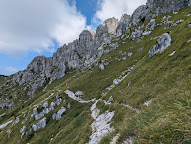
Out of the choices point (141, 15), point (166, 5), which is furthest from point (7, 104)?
point (166, 5)

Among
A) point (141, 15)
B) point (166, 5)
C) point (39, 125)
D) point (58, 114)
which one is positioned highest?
point (141, 15)

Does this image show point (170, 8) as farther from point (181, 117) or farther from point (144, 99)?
point (181, 117)

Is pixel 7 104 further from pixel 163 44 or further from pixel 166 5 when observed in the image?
pixel 166 5

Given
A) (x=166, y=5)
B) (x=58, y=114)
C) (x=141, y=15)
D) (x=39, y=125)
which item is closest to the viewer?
(x=58, y=114)

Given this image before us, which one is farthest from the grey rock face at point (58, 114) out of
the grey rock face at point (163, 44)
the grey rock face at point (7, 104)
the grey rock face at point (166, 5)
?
the grey rock face at point (7, 104)

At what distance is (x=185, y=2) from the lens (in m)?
106

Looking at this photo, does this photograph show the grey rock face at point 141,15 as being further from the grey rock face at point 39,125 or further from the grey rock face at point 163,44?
the grey rock face at point 39,125

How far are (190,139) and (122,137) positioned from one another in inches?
163

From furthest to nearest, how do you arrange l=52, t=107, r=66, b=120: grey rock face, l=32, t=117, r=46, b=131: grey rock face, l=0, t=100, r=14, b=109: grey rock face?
l=0, t=100, r=14, b=109: grey rock face < l=32, t=117, r=46, b=131: grey rock face < l=52, t=107, r=66, b=120: grey rock face

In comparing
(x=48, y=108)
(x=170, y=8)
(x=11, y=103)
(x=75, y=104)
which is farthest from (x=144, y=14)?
(x=11, y=103)

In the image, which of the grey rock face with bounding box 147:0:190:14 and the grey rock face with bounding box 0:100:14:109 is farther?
the grey rock face with bounding box 0:100:14:109

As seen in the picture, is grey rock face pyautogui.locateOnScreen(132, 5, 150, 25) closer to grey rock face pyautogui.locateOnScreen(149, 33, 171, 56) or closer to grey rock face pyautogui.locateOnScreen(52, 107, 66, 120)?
grey rock face pyautogui.locateOnScreen(149, 33, 171, 56)

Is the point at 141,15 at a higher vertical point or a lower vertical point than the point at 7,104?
lower

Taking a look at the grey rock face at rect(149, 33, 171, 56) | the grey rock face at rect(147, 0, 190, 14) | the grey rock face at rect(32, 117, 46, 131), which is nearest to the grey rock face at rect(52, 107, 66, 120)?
the grey rock face at rect(32, 117, 46, 131)
